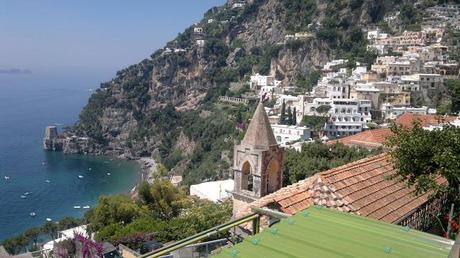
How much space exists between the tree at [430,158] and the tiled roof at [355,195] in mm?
581

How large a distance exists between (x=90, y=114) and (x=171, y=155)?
34.0 metres

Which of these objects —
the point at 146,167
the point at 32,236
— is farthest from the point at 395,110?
the point at 146,167

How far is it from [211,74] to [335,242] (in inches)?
4275

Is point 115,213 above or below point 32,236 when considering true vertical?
above

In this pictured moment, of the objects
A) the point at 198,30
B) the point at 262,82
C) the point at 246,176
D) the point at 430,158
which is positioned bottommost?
the point at 246,176

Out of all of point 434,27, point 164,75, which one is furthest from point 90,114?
point 434,27

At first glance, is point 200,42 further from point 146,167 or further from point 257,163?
point 257,163

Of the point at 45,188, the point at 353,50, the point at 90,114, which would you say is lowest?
the point at 45,188

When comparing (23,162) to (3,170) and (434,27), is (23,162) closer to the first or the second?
(3,170)

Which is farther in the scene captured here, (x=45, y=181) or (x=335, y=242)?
(x=45, y=181)

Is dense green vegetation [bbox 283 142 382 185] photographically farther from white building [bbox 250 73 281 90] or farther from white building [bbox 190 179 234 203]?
Result: white building [bbox 250 73 281 90]

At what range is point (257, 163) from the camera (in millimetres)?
15758

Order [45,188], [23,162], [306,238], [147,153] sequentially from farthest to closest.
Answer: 1. [147,153]
2. [23,162]
3. [45,188]
4. [306,238]

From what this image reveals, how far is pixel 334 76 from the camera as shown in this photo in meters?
70.9
